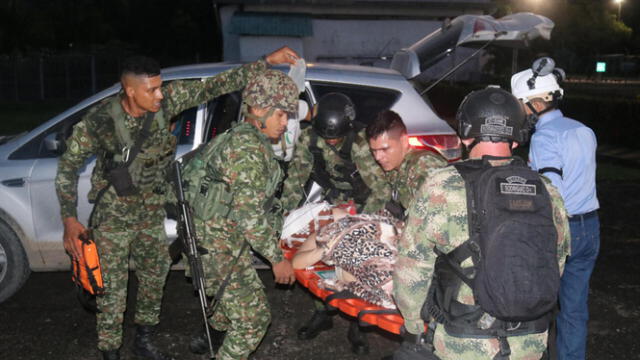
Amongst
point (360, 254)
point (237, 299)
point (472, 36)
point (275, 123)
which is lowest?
point (237, 299)

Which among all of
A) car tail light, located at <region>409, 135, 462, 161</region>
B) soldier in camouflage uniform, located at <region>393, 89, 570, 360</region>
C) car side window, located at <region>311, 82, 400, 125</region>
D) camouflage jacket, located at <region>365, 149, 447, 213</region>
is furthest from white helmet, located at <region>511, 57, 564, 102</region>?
car side window, located at <region>311, 82, 400, 125</region>

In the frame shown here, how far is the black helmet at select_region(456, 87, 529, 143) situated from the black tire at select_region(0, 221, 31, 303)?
13.4ft

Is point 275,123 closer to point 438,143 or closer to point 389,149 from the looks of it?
point 389,149

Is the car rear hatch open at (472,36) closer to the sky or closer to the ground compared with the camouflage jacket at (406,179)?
closer to the sky

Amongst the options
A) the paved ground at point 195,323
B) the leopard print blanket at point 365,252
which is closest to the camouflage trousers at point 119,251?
the paved ground at point 195,323

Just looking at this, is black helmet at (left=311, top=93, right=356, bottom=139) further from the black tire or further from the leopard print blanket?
the black tire

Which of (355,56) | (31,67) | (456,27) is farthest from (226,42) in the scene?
(456,27)

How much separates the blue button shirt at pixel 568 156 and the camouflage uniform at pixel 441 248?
1043mm

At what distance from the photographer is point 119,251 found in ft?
13.3

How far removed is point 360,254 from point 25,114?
2089 centimetres

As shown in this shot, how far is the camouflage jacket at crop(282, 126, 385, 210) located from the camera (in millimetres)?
4562

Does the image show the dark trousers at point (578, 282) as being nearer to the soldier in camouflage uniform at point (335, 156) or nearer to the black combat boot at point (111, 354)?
the soldier in camouflage uniform at point (335, 156)

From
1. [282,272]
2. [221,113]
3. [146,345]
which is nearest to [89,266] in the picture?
[146,345]

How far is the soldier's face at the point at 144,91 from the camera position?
3.85 metres
